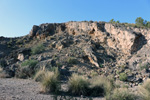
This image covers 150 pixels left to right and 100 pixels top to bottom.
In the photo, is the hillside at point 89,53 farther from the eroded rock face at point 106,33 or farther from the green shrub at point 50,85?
the green shrub at point 50,85

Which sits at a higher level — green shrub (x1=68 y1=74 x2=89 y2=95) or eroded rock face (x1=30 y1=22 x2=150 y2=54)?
eroded rock face (x1=30 y1=22 x2=150 y2=54)

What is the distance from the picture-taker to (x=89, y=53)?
15.9 meters

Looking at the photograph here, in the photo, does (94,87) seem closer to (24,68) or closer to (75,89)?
(75,89)

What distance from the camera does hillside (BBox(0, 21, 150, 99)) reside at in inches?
481

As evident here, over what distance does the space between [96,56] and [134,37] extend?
476 cm

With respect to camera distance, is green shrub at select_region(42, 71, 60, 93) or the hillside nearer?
green shrub at select_region(42, 71, 60, 93)

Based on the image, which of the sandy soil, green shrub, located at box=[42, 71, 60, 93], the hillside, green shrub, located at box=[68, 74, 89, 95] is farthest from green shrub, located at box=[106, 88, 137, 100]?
the hillside

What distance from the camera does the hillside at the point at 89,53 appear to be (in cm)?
1223

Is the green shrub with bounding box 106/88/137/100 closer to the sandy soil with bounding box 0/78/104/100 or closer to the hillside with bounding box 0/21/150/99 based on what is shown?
the sandy soil with bounding box 0/78/104/100

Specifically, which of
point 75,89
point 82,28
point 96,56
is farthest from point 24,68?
point 82,28

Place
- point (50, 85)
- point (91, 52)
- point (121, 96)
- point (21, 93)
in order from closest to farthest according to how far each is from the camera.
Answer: point (121, 96), point (21, 93), point (50, 85), point (91, 52)

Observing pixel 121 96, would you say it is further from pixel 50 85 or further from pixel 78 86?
pixel 50 85

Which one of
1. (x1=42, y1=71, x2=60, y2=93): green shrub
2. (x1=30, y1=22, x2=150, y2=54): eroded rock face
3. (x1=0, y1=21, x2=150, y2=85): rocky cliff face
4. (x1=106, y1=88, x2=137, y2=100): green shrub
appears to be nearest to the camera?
(x1=106, y1=88, x2=137, y2=100): green shrub

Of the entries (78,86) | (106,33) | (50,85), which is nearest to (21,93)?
(50,85)
